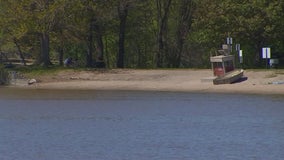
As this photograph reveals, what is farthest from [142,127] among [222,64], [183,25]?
[183,25]

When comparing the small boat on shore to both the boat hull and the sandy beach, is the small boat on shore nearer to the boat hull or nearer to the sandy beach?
the boat hull

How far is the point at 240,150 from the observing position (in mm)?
21797

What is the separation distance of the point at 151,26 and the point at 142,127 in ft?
132

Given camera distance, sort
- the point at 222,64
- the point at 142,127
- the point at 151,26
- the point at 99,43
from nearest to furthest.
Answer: the point at 142,127 → the point at 222,64 → the point at 99,43 → the point at 151,26

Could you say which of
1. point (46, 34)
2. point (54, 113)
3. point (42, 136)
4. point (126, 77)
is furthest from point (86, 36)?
point (42, 136)

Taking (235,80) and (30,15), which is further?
(30,15)

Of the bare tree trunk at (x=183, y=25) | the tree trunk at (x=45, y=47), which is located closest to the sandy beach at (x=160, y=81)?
the tree trunk at (x=45, y=47)

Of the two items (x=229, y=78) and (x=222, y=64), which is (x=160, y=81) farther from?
(x=229, y=78)

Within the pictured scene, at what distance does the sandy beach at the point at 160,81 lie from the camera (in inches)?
1726

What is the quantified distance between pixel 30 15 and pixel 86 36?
650 centimetres

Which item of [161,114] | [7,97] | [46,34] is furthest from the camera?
[46,34]

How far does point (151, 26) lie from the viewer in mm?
67688

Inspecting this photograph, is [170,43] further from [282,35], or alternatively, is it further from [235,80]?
[235,80]

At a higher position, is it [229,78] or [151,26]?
[151,26]
